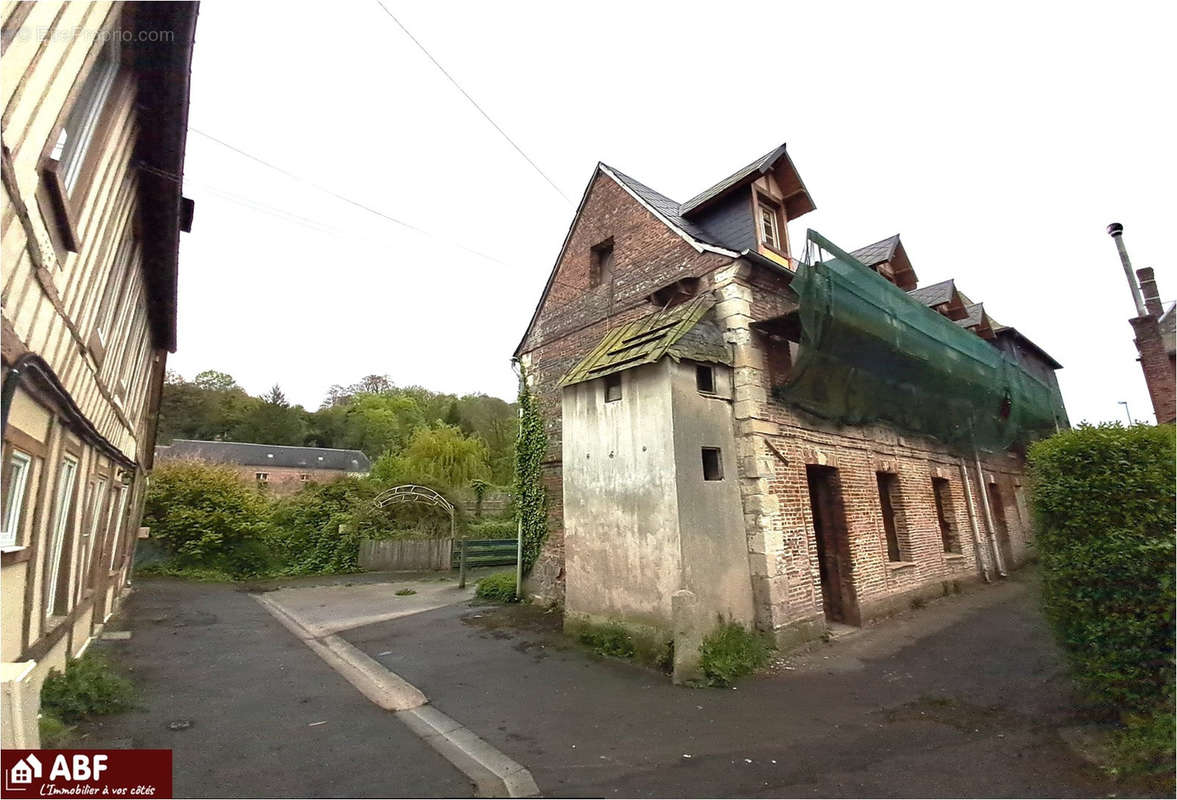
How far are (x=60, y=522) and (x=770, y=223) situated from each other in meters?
11.3

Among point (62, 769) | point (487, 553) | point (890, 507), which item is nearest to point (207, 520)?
point (487, 553)

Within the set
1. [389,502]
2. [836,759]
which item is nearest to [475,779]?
[836,759]

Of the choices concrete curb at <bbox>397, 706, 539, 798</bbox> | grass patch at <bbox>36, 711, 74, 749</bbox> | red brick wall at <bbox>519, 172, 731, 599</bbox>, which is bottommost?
concrete curb at <bbox>397, 706, 539, 798</bbox>

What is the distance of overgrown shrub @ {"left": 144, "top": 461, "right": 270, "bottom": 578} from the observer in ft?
53.3

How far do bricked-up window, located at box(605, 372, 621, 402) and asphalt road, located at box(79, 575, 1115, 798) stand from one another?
3736mm

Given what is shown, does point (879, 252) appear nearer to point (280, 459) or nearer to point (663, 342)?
point (663, 342)

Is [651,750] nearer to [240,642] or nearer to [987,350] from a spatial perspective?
[240,642]

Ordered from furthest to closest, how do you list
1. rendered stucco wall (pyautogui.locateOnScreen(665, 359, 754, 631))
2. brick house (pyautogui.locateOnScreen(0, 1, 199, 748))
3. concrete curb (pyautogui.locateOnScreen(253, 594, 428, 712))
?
rendered stucco wall (pyautogui.locateOnScreen(665, 359, 754, 631))
concrete curb (pyautogui.locateOnScreen(253, 594, 428, 712))
brick house (pyautogui.locateOnScreen(0, 1, 199, 748))

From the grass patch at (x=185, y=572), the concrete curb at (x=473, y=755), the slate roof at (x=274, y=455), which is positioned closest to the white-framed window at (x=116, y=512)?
the grass patch at (x=185, y=572)

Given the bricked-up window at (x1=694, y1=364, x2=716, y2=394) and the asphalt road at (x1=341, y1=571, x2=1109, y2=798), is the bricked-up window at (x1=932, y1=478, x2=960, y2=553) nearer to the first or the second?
the asphalt road at (x1=341, y1=571, x2=1109, y2=798)

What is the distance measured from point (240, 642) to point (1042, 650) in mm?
11446

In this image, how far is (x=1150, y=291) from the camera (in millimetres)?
13570

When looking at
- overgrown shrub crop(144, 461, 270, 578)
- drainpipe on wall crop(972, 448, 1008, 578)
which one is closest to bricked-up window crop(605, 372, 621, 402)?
drainpipe on wall crop(972, 448, 1008, 578)

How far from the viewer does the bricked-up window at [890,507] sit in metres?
10.3
